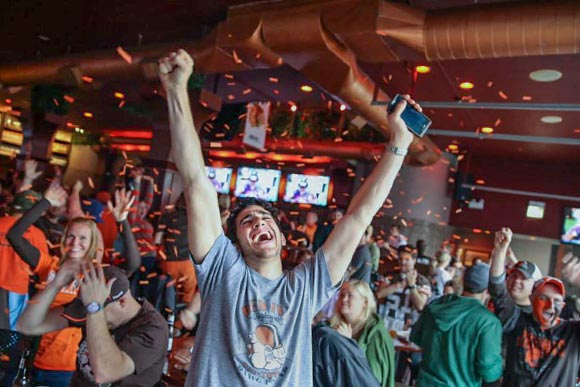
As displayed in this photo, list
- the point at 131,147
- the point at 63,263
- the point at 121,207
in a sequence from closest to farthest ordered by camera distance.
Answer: the point at 63,263
the point at 121,207
the point at 131,147

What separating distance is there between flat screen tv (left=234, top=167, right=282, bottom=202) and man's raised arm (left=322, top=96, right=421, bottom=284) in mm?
9186

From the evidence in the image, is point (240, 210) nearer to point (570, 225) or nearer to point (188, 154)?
point (188, 154)

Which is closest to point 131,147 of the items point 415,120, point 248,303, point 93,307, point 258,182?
point 258,182

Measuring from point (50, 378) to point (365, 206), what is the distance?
1.96 metres

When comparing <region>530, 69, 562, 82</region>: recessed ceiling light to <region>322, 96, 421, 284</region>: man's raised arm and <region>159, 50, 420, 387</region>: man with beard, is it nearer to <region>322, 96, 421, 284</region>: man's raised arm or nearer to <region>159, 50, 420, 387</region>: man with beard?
<region>322, 96, 421, 284</region>: man's raised arm

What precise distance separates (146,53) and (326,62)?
2.17m

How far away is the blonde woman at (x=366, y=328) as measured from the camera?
2.77 meters

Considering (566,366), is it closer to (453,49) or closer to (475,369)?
(475,369)

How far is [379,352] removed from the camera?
2.79m

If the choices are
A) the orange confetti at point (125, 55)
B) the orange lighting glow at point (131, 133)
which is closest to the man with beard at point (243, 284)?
the orange confetti at point (125, 55)

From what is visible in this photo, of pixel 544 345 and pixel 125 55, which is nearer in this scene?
pixel 544 345

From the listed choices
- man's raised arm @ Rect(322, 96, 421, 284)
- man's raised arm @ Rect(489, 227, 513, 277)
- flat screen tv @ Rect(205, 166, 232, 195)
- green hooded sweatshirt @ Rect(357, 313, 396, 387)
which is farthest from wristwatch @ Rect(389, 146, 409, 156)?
flat screen tv @ Rect(205, 166, 232, 195)

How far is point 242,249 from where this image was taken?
1.64 m

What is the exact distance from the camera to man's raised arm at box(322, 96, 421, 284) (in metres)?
1.63
